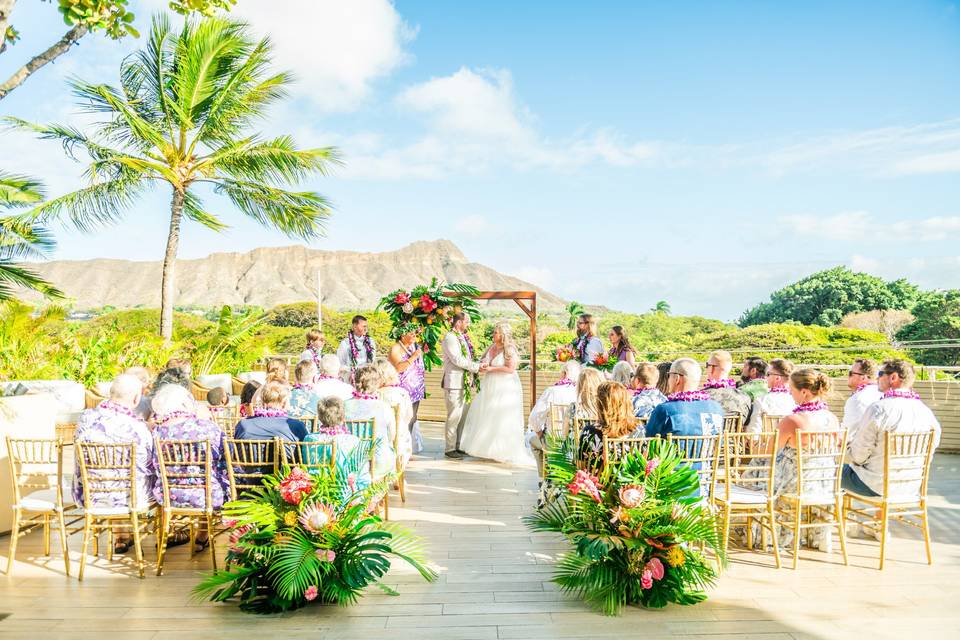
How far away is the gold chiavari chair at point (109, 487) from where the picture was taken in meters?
4.23

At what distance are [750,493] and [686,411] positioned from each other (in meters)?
0.86

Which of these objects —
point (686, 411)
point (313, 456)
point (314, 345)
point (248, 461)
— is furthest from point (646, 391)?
point (314, 345)

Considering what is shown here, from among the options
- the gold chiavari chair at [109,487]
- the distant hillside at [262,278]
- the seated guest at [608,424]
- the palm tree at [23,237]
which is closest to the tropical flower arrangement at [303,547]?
the gold chiavari chair at [109,487]

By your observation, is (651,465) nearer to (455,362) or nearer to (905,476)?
(905,476)

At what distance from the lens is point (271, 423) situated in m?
4.52

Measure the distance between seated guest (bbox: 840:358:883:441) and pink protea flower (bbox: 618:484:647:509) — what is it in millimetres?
2437

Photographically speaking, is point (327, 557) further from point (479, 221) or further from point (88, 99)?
point (479, 221)

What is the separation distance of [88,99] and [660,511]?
12.3 m

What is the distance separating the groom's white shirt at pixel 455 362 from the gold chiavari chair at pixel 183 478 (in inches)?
166

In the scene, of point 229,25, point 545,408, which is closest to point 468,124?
point 229,25

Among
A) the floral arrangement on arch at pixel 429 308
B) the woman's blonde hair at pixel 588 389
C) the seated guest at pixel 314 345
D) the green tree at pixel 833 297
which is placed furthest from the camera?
the green tree at pixel 833 297

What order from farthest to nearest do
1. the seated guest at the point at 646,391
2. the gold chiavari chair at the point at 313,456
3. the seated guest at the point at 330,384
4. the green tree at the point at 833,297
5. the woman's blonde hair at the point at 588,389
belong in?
the green tree at the point at 833,297 < the seated guest at the point at 330,384 < the seated guest at the point at 646,391 < the woman's blonde hair at the point at 588,389 < the gold chiavari chair at the point at 313,456

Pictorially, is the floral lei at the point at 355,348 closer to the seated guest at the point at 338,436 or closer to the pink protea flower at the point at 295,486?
the seated guest at the point at 338,436

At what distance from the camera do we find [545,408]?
256 inches
